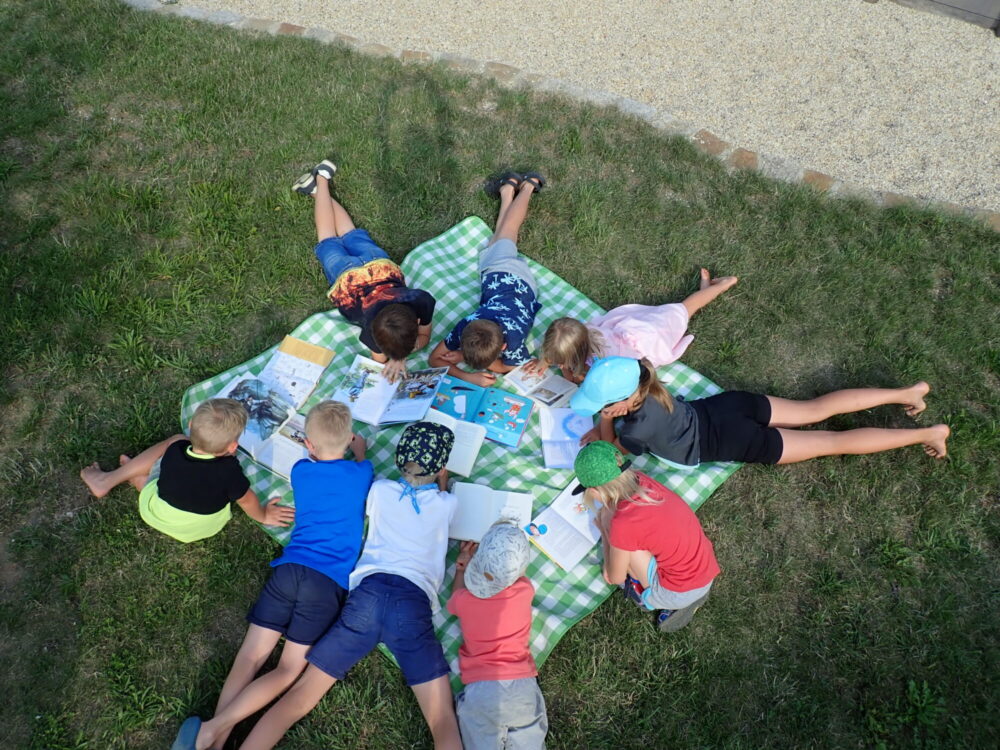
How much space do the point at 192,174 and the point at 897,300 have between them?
6.50 meters

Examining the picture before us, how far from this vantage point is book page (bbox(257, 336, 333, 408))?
520cm

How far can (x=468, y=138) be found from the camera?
693cm

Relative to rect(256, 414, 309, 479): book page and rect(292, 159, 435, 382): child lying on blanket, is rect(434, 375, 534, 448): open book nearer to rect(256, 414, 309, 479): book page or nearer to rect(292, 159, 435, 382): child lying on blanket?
rect(292, 159, 435, 382): child lying on blanket

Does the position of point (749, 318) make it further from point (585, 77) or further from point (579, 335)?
point (585, 77)

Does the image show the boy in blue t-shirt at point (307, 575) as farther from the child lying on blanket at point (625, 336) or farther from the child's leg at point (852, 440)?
the child's leg at point (852, 440)

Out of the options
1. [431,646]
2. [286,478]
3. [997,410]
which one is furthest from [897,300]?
[286,478]

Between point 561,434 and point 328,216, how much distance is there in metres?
2.98

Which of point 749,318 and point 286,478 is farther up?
point 749,318

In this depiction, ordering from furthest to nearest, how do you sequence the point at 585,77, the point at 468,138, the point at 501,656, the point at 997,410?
1. the point at 585,77
2. the point at 468,138
3. the point at 997,410
4. the point at 501,656

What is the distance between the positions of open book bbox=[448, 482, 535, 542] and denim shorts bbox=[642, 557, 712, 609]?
0.90m

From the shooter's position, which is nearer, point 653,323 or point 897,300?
point 653,323

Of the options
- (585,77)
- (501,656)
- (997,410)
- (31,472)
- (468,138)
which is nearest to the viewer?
(501,656)

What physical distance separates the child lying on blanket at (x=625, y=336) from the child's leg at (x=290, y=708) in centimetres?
258

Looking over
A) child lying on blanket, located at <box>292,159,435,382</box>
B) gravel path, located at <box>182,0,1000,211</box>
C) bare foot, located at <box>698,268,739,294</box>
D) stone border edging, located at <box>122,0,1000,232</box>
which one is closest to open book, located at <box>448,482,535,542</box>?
child lying on blanket, located at <box>292,159,435,382</box>
